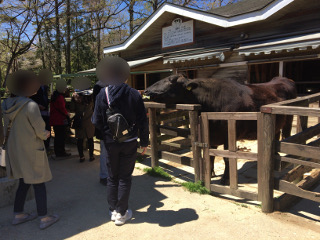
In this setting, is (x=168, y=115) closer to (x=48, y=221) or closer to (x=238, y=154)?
(x=238, y=154)

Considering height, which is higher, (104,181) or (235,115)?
(235,115)

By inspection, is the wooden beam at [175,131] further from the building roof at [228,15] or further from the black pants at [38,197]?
the building roof at [228,15]

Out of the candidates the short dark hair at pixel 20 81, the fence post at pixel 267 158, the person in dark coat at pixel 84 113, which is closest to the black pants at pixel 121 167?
the short dark hair at pixel 20 81

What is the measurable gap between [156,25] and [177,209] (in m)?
9.19

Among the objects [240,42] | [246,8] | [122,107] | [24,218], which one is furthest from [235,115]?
[246,8]

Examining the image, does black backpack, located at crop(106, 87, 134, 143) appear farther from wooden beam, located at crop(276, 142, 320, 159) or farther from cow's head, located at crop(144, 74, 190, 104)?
wooden beam, located at crop(276, 142, 320, 159)

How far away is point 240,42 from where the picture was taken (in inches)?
314

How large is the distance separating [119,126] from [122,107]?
0.25 metres

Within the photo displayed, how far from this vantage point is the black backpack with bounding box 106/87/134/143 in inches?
99.3

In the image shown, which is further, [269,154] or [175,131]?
[175,131]

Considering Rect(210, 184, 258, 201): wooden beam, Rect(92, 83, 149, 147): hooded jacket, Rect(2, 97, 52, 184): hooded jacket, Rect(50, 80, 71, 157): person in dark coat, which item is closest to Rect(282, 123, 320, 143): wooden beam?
Rect(210, 184, 258, 201): wooden beam

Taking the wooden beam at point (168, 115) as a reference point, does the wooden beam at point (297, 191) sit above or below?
below

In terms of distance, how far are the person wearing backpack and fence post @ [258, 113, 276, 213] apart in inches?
57.4

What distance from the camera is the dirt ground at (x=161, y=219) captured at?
2569mm
